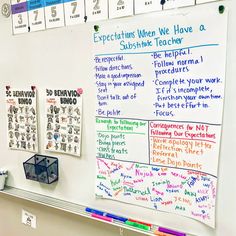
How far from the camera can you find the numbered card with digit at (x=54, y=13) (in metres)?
1.16

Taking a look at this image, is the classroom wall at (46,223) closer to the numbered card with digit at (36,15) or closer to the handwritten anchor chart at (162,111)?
the handwritten anchor chart at (162,111)

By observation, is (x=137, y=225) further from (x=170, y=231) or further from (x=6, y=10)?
(x=6, y=10)

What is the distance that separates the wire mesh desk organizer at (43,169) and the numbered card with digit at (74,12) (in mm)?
569

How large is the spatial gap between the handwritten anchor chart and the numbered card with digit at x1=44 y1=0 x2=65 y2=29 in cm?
18

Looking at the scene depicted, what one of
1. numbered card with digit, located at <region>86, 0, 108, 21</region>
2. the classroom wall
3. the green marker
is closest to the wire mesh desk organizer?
the classroom wall

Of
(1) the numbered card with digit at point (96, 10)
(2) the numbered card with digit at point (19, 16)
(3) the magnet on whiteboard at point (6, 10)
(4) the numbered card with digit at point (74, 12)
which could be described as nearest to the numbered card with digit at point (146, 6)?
(1) the numbered card with digit at point (96, 10)

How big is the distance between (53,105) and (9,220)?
701 millimetres

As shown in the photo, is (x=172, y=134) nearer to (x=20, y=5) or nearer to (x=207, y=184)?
(x=207, y=184)

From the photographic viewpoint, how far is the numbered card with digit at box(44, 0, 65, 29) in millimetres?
1156

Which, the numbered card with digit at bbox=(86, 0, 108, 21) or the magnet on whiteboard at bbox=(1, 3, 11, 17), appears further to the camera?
the magnet on whiteboard at bbox=(1, 3, 11, 17)

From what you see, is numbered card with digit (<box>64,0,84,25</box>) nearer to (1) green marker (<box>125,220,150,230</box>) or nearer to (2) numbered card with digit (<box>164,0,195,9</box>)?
(2) numbered card with digit (<box>164,0,195,9</box>)

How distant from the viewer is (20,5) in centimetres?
126

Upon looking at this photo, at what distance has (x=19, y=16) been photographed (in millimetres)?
1279

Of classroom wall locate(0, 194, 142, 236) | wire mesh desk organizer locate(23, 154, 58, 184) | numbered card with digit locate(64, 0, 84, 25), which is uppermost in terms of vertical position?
numbered card with digit locate(64, 0, 84, 25)
